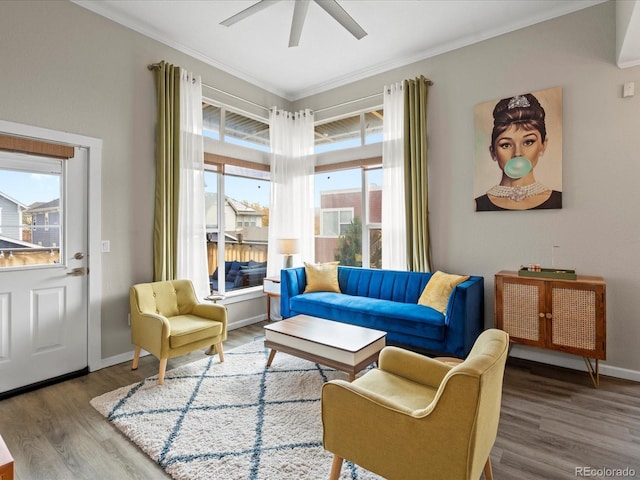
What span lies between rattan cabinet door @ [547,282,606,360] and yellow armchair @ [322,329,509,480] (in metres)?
1.72

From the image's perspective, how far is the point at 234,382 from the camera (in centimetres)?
282

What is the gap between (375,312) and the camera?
11.3 feet

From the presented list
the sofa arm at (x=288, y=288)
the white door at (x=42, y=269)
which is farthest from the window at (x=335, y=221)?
the white door at (x=42, y=269)

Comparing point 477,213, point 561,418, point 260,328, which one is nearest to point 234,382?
point 260,328

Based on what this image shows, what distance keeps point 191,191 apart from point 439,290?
2.85m

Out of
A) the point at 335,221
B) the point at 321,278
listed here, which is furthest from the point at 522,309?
Answer: the point at 335,221

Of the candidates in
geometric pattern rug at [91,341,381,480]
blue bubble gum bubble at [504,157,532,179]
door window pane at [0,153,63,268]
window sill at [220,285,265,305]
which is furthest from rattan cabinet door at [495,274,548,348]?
door window pane at [0,153,63,268]

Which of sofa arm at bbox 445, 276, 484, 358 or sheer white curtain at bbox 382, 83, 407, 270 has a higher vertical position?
sheer white curtain at bbox 382, 83, 407, 270

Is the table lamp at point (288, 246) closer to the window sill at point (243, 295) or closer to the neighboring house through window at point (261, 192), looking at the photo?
the neighboring house through window at point (261, 192)

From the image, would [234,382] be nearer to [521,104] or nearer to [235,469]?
[235,469]

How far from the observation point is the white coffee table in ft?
8.29

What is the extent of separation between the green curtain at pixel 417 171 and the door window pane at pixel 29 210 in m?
3.45

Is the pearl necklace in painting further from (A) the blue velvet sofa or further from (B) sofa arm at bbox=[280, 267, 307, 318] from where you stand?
(B) sofa arm at bbox=[280, 267, 307, 318]

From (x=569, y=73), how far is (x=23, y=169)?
15.8 ft
